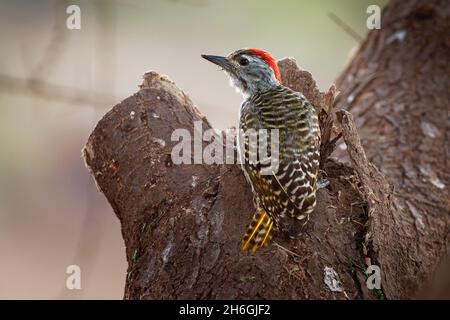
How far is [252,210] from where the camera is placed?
15.0ft

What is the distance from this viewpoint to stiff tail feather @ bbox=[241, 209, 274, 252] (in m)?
4.20

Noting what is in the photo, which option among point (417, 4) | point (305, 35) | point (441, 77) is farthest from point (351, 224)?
point (305, 35)

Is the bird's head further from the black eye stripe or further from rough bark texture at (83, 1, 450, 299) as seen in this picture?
rough bark texture at (83, 1, 450, 299)

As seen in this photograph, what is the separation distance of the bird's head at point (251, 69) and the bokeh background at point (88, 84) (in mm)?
2155

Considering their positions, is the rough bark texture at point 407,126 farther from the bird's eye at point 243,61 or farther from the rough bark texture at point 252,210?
the bird's eye at point 243,61

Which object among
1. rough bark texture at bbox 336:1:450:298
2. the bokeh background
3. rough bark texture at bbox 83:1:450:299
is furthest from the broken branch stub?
the bokeh background

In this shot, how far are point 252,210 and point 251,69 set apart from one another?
63.1 inches

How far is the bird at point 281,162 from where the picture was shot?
4.45m

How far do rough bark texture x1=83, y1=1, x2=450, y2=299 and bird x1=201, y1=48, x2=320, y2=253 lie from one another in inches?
3.8

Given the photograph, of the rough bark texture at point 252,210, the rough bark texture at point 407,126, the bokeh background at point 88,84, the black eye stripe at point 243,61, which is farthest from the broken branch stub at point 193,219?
the bokeh background at point 88,84

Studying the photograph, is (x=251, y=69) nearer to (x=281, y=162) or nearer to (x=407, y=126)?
(x=281, y=162)

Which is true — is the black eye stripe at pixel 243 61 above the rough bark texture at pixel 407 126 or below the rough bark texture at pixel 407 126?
above

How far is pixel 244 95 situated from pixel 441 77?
6.59 ft

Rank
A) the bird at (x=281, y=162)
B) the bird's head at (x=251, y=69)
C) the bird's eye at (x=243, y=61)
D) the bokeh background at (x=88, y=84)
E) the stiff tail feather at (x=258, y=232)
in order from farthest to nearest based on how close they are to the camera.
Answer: the bokeh background at (x=88, y=84) < the bird's eye at (x=243, y=61) < the bird's head at (x=251, y=69) < the bird at (x=281, y=162) < the stiff tail feather at (x=258, y=232)
